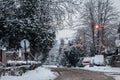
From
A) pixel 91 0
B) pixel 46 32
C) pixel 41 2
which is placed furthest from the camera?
pixel 91 0

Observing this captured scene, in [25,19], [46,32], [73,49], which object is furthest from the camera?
[73,49]

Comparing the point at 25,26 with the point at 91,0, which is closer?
the point at 25,26

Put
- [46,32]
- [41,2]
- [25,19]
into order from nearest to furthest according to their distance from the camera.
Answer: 1. [41,2]
2. [25,19]
3. [46,32]

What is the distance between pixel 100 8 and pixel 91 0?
273 centimetres

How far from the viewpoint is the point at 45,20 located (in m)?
25.9

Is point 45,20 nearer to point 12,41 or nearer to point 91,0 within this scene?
point 12,41

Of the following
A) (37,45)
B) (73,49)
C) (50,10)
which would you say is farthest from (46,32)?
(73,49)

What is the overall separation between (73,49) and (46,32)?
37313 millimetres

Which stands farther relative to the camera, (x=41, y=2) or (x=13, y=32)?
(x=13, y=32)

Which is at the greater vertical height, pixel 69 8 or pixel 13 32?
pixel 69 8

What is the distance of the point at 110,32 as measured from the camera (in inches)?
3046

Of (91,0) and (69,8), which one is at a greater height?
(91,0)

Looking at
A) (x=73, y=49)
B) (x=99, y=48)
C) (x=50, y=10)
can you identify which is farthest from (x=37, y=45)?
(x=99, y=48)

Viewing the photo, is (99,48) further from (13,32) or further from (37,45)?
(13,32)
